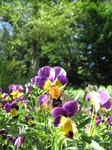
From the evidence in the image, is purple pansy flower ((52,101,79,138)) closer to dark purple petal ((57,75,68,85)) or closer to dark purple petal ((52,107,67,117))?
dark purple petal ((52,107,67,117))

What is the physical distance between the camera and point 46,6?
13859mm

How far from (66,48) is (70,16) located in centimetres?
341

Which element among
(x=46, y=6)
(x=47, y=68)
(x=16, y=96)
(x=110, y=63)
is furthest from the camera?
(x=110, y=63)

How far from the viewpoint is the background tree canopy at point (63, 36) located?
13.7 meters

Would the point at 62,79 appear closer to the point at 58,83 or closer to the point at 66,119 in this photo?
the point at 58,83

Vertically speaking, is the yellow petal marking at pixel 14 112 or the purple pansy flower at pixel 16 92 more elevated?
the purple pansy flower at pixel 16 92

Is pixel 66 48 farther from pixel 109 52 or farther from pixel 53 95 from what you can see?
pixel 53 95

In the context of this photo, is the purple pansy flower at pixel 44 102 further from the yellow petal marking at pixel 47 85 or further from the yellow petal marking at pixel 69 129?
the yellow petal marking at pixel 69 129

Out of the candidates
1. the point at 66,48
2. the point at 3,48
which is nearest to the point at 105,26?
the point at 66,48

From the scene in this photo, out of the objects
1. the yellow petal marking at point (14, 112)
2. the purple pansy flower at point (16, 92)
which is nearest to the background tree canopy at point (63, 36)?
the purple pansy flower at point (16, 92)

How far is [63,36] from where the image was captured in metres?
15.3

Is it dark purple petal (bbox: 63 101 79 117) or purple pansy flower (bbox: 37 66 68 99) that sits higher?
purple pansy flower (bbox: 37 66 68 99)

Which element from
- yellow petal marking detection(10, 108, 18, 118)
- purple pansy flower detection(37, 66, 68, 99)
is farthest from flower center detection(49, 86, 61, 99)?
yellow petal marking detection(10, 108, 18, 118)

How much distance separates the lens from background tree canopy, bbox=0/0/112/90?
13.7m
